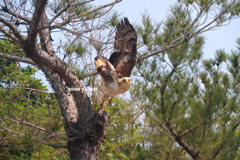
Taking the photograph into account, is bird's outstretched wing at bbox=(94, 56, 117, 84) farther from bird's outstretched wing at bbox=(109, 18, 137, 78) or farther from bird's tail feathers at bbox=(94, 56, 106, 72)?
bird's outstretched wing at bbox=(109, 18, 137, 78)

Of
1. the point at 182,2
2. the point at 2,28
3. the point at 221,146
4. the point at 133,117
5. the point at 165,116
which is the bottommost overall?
the point at 221,146

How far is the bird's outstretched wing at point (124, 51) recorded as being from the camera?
9.24ft

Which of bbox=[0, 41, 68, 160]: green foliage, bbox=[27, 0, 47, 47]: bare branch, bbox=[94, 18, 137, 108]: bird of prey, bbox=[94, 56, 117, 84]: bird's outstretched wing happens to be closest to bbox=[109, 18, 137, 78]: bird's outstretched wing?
bbox=[94, 18, 137, 108]: bird of prey

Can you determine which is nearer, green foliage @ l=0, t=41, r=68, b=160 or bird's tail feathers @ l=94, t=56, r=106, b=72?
green foliage @ l=0, t=41, r=68, b=160

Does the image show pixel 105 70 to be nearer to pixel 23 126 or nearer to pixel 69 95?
pixel 69 95

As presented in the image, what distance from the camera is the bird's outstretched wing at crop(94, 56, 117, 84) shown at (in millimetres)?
2432

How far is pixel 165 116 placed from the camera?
3271 mm

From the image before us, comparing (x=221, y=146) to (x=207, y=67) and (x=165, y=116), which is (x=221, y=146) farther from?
(x=207, y=67)

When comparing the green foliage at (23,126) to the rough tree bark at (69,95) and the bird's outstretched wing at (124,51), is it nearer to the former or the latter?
the rough tree bark at (69,95)

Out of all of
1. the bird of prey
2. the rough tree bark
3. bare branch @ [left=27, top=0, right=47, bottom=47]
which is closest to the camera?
bare branch @ [left=27, top=0, right=47, bottom=47]

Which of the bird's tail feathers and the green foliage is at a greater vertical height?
the bird's tail feathers

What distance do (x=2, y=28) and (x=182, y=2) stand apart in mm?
2384

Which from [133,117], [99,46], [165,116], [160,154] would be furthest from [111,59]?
[133,117]

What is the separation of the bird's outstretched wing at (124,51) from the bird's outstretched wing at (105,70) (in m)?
0.31
